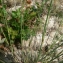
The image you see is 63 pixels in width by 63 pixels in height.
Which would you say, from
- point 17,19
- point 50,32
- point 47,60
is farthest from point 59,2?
point 47,60

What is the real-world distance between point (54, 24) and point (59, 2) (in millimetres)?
279

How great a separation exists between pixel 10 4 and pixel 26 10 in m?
0.31

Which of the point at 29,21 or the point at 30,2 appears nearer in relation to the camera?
the point at 29,21

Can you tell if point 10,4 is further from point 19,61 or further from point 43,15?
point 19,61

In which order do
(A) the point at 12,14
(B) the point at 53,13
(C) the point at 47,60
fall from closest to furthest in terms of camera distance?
1. (C) the point at 47,60
2. (A) the point at 12,14
3. (B) the point at 53,13

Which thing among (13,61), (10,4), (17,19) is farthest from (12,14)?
(13,61)

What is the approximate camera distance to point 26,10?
2305 mm

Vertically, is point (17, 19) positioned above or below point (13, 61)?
above

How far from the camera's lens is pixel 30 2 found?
2.55 meters

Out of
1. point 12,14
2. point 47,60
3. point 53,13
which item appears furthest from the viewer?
point 53,13

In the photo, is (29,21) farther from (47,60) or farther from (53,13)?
(47,60)

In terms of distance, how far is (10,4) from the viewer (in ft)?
8.34

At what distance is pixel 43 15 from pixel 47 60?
0.65m

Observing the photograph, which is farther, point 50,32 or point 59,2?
point 59,2
